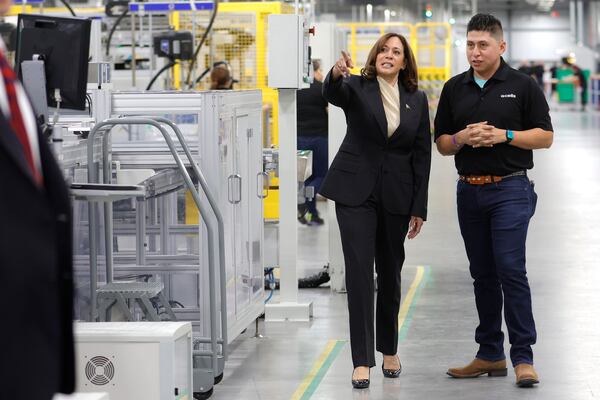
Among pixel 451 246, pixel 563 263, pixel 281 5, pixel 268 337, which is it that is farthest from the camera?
pixel 281 5

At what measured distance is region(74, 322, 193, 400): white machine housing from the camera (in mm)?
4137

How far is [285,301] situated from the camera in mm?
7258

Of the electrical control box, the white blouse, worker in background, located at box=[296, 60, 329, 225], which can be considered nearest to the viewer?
the white blouse

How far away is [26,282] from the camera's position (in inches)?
73.2

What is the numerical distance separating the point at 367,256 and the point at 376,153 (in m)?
0.47

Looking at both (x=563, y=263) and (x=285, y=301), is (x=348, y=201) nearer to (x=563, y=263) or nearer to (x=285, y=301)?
(x=285, y=301)

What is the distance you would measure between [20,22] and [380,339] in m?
2.23

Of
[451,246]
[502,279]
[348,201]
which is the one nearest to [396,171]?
[348,201]

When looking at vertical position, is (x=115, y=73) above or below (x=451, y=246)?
above

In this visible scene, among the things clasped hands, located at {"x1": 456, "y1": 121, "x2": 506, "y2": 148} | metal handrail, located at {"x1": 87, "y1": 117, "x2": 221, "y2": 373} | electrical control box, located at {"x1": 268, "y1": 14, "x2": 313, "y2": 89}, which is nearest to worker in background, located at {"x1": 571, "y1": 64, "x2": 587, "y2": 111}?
→ electrical control box, located at {"x1": 268, "y1": 14, "x2": 313, "y2": 89}

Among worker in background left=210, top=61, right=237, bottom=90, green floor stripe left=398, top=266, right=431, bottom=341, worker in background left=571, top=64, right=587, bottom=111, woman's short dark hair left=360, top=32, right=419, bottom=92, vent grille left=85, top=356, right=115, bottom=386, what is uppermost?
worker in background left=571, top=64, right=587, bottom=111

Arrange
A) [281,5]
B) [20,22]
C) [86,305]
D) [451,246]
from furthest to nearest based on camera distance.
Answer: [281,5] → [451,246] → [86,305] → [20,22]

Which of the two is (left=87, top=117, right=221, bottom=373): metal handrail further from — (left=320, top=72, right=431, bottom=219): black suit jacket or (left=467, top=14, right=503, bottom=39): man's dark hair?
(left=467, top=14, right=503, bottom=39): man's dark hair

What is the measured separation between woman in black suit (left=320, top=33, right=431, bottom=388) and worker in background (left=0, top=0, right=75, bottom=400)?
10.8ft
